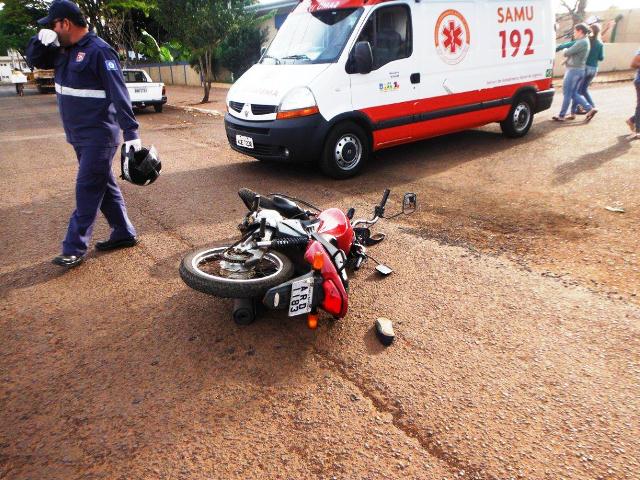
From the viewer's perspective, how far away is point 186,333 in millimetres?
3082

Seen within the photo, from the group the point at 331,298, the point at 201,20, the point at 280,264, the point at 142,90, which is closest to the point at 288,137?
the point at 280,264

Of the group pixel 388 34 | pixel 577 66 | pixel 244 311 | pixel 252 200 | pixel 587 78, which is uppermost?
pixel 388 34

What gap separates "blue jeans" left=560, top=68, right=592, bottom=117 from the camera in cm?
960

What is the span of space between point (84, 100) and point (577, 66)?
30.6ft

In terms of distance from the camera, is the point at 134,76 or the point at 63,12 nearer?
the point at 63,12

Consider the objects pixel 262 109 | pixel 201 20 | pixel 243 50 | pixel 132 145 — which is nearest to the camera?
pixel 132 145

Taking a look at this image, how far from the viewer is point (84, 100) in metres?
3.91

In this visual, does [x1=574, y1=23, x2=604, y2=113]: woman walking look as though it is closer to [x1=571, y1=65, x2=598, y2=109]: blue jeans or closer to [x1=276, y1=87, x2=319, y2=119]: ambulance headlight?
[x1=571, y1=65, x2=598, y2=109]: blue jeans

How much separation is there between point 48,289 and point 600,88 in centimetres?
1795

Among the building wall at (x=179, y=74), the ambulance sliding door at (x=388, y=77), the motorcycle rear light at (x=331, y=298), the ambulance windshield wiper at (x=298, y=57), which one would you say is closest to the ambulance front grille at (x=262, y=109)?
the ambulance windshield wiper at (x=298, y=57)

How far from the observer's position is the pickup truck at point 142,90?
1535 cm

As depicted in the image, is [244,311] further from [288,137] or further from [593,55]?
[593,55]

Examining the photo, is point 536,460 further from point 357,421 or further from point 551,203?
point 551,203

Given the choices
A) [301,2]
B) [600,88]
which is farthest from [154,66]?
[301,2]
